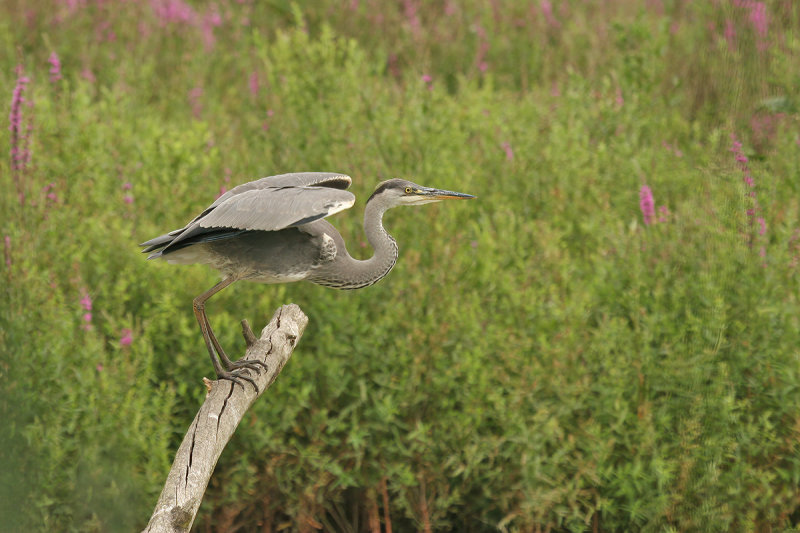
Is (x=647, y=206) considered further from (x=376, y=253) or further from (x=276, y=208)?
(x=276, y=208)

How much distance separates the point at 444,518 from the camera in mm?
5984

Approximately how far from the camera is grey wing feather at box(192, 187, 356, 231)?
13.1ft

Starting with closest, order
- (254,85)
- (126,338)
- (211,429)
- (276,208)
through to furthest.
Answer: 1. (211,429)
2. (276,208)
3. (126,338)
4. (254,85)

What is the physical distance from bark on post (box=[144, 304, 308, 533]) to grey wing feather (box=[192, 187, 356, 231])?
63 cm

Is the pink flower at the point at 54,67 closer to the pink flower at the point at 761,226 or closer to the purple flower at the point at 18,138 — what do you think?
the purple flower at the point at 18,138

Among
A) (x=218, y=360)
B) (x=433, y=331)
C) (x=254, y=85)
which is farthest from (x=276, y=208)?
(x=254, y=85)

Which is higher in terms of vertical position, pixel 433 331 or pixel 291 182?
pixel 291 182

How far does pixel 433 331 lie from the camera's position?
5801mm

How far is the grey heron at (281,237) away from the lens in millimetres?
4043

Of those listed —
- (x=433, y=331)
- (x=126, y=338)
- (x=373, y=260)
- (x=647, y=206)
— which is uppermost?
(x=373, y=260)

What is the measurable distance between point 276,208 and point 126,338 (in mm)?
1790

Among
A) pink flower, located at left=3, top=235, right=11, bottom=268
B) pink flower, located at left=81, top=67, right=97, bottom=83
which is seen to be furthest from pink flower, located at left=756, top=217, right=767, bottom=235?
pink flower, located at left=81, top=67, right=97, bottom=83

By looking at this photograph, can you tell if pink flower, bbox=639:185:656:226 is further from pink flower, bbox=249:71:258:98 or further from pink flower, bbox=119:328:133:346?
pink flower, bbox=249:71:258:98

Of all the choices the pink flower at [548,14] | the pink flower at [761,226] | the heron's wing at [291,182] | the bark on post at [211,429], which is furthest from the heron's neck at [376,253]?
the pink flower at [548,14]
